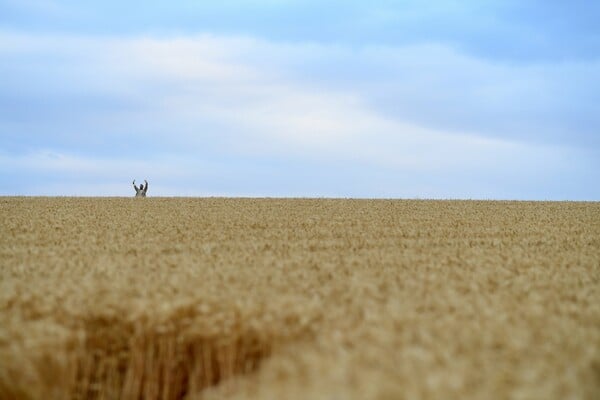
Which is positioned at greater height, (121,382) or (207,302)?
(207,302)

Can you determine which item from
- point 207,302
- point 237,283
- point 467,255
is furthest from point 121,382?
point 467,255

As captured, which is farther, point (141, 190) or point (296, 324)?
point (141, 190)

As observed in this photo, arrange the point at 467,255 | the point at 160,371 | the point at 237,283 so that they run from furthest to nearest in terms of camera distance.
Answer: the point at 467,255 → the point at 237,283 → the point at 160,371

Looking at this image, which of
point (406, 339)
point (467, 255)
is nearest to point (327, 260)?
point (467, 255)

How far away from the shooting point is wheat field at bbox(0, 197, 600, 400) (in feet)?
16.4

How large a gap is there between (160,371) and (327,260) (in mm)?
5145

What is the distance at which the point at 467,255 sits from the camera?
14.0 meters

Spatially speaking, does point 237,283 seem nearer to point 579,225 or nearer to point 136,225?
point 136,225

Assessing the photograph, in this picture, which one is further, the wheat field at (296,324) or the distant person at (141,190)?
the distant person at (141,190)

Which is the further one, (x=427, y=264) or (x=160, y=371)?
(x=427, y=264)

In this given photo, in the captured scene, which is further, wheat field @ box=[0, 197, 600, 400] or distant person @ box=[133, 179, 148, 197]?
distant person @ box=[133, 179, 148, 197]

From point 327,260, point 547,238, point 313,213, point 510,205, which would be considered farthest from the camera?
point 510,205

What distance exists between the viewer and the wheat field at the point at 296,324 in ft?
16.4

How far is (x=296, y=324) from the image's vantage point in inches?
270
